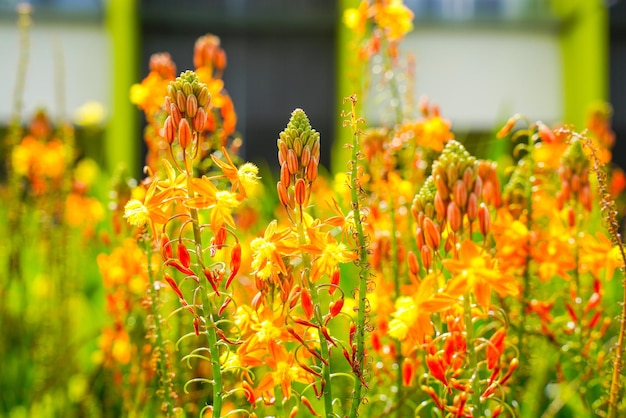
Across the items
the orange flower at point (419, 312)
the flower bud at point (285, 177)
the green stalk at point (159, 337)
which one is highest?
the flower bud at point (285, 177)

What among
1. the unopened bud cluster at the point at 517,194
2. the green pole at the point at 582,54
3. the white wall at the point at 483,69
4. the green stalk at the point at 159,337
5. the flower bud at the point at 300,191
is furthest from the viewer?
the white wall at the point at 483,69

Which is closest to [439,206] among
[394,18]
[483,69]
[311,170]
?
[311,170]

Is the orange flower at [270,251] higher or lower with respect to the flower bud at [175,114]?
lower

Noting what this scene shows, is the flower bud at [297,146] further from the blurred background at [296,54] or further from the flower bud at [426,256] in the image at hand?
the blurred background at [296,54]

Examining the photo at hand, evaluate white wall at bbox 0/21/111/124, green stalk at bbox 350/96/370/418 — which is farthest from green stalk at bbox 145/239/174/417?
white wall at bbox 0/21/111/124

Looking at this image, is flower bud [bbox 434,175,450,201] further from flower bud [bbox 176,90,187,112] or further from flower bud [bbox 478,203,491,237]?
flower bud [bbox 176,90,187,112]

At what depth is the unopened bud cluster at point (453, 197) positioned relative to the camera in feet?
2.22

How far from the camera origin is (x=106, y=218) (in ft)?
7.51

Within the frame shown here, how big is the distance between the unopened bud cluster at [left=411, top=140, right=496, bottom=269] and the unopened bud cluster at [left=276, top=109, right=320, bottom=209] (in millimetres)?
109

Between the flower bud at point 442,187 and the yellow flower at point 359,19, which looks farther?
the yellow flower at point 359,19

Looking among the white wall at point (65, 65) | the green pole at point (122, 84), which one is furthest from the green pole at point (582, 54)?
the white wall at point (65, 65)

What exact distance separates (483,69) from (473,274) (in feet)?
27.2

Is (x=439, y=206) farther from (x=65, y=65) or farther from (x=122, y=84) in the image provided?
(x=65, y=65)

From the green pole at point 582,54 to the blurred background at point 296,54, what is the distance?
0.05 ft
